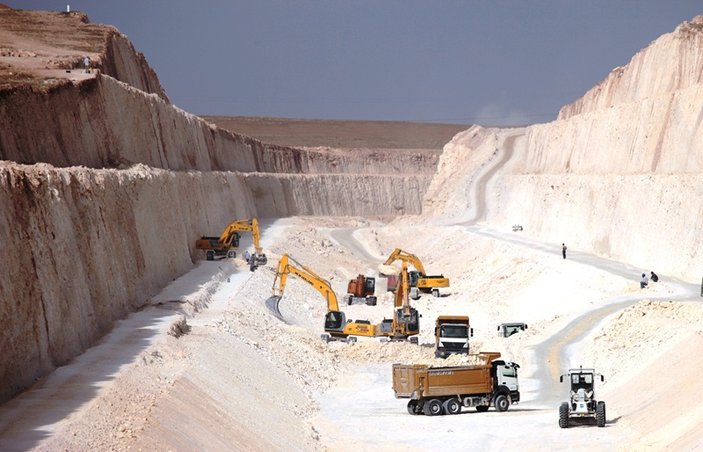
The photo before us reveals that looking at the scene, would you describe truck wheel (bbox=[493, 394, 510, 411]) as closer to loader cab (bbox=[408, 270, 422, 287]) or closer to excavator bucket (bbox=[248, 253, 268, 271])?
excavator bucket (bbox=[248, 253, 268, 271])

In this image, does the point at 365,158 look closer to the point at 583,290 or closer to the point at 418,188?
the point at 418,188

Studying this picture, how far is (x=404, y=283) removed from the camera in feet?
143

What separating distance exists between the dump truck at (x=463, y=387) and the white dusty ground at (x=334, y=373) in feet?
1.66

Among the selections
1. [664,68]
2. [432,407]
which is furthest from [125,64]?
[432,407]

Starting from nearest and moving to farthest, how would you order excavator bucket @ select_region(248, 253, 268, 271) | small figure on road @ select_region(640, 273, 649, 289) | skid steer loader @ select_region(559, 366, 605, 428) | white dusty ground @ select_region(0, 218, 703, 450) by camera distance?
white dusty ground @ select_region(0, 218, 703, 450) → skid steer loader @ select_region(559, 366, 605, 428) → small figure on road @ select_region(640, 273, 649, 289) → excavator bucket @ select_region(248, 253, 268, 271)

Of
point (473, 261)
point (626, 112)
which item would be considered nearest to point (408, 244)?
point (473, 261)

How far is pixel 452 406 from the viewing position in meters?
27.7

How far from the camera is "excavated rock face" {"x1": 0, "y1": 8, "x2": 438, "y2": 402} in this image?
23.1m

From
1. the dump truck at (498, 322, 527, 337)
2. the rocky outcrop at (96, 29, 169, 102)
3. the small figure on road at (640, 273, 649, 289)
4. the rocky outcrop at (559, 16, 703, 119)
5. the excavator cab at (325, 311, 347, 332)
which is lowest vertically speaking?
the dump truck at (498, 322, 527, 337)

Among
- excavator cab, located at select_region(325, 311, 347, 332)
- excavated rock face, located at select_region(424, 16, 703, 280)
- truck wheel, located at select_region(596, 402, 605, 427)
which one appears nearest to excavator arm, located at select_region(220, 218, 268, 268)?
excavator cab, located at select_region(325, 311, 347, 332)

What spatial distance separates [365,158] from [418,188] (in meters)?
15.8

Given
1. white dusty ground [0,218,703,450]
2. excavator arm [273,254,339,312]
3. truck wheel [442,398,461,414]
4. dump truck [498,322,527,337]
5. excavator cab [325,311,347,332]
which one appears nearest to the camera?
white dusty ground [0,218,703,450]

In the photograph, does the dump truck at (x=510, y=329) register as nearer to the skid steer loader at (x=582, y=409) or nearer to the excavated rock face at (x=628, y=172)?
the excavated rock face at (x=628, y=172)

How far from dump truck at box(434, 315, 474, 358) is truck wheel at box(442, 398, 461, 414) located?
22.5 feet
